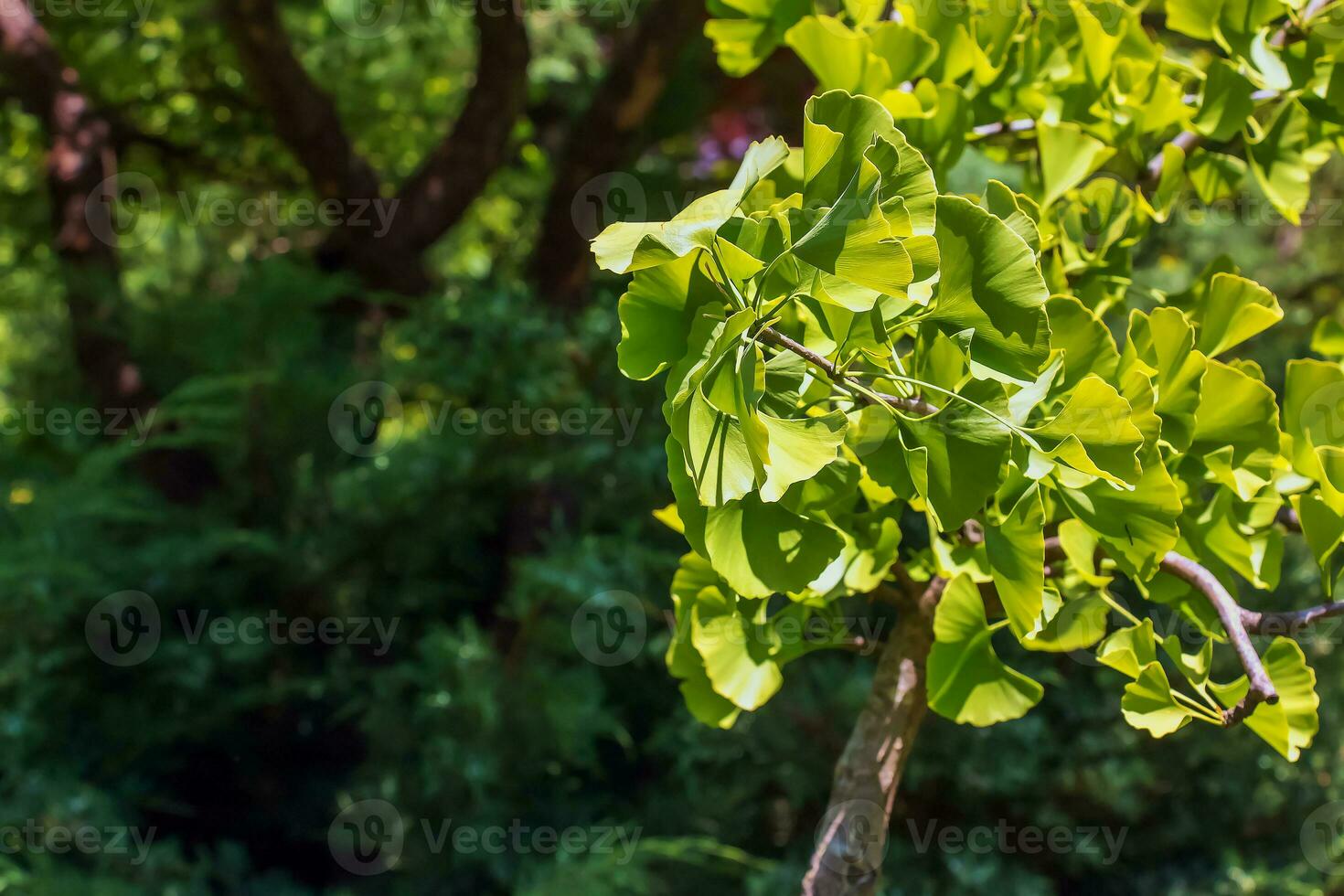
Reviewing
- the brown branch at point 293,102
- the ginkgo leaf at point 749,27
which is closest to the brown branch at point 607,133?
the brown branch at point 293,102

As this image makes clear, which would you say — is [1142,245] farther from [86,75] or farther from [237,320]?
[86,75]

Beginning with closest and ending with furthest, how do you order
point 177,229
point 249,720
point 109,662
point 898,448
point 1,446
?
point 898,448 < point 109,662 < point 249,720 < point 1,446 < point 177,229

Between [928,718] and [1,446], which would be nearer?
[928,718]

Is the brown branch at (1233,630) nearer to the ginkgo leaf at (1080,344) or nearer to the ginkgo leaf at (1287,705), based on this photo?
the ginkgo leaf at (1287,705)

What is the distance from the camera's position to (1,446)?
217cm

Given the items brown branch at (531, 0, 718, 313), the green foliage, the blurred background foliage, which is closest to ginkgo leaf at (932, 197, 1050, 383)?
the green foliage

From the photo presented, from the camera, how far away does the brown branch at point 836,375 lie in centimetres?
40

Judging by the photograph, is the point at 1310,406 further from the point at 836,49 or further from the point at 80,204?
the point at 80,204

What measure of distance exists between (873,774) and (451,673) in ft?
3.77

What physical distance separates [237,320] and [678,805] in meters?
1.22

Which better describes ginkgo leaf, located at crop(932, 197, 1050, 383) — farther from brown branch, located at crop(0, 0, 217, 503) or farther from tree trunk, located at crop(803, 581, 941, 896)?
brown branch, located at crop(0, 0, 217, 503)

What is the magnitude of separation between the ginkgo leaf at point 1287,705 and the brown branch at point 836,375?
0.20 meters

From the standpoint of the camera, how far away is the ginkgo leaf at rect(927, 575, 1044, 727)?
0.52 m

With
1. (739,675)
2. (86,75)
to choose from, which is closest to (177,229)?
(86,75)
